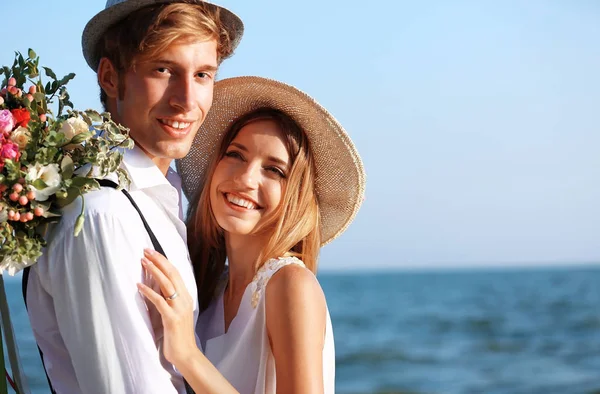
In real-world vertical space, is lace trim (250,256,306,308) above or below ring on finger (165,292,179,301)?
above

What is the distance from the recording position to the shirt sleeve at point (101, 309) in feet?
8.16

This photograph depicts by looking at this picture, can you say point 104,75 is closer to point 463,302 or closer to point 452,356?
point 452,356

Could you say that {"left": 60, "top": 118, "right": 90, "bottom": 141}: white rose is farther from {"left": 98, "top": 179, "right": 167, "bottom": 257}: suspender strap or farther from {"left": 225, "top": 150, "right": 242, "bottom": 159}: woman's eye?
{"left": 225, "top": 150, "right": 242, "bottom": 159}: woman's eye

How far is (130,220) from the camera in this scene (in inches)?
103

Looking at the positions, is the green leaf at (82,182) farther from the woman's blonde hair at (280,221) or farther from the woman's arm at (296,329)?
the woman's blonde hair at (280,221)

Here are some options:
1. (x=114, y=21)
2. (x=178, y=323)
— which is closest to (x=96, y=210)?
(x=178, y=323)

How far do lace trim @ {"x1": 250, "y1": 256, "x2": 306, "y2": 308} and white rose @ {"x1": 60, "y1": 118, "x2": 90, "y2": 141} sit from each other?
1354 millimetres

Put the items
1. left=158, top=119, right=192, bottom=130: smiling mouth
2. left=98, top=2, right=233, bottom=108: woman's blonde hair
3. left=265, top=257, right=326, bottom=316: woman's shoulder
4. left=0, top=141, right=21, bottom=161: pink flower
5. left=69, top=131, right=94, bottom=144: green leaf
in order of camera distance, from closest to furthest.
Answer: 1. left=0, top=141, right=21, bottom=161: pink flower
2. left=69, top=131, right=94, bottom=144: green leaf
3. left=98, top=2, right=233, bottom=108: woman's blonde hair
4. left=158, top=119, right=192, bottom=130: smiling mouth
5. left=265, top=257, right=326, bottom=316: woman's shoulder

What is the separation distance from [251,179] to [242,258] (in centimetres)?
42

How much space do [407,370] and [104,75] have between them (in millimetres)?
18524

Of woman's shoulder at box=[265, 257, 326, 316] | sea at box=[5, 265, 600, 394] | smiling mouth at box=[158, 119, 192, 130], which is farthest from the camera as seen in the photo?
sea at box=[5, 265, 600, 394]

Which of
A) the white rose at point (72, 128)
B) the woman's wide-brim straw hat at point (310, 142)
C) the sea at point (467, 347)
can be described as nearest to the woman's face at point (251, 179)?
the woman's wide-brim straw hat at point (310, 142)

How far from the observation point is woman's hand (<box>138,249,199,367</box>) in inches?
106

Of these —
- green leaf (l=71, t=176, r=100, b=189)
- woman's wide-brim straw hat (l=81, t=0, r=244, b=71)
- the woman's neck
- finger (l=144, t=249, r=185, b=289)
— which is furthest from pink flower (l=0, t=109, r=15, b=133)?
the woman's neck
